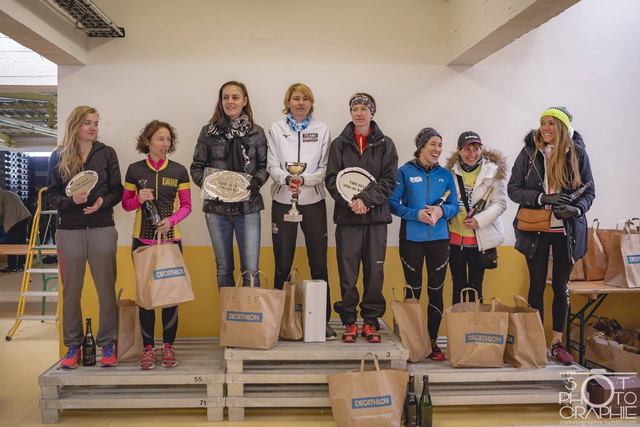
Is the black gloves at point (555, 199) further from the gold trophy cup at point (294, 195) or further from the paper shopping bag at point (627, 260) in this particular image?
the gold trophy cup at point (294, 195)

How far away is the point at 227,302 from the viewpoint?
288 centimetres

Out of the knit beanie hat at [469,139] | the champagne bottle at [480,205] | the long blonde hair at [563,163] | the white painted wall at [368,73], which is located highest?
the white painted wall at [368,73]

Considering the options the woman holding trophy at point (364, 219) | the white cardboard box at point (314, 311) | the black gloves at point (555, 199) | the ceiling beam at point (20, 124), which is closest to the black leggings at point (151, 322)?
the white cardboard box at point (314, 311)

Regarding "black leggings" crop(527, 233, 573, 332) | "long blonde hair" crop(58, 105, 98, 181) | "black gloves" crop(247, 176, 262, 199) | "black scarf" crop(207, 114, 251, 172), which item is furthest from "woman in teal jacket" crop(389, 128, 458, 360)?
"long blonde hair" crop(58, 105, 98, 181)

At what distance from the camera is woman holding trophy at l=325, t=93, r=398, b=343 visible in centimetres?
302

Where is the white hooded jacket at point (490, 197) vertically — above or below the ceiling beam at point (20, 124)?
below

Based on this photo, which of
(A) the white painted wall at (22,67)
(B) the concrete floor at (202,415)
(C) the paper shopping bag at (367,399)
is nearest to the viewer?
(C) the paper shopping bag at (367,399)

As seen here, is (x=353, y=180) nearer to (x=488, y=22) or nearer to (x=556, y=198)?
(x=556, y=198)

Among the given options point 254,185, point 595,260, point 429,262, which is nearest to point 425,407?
point 429,262

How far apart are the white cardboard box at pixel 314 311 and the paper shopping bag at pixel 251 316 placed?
180 millimetres

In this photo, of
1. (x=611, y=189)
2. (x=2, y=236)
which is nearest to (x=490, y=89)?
(x=611, y=189)

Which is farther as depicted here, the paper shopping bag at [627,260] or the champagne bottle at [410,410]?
the paper shopping bag at [627,260]

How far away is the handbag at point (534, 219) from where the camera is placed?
3092 millimetres

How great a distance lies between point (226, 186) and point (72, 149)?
3.16ft
